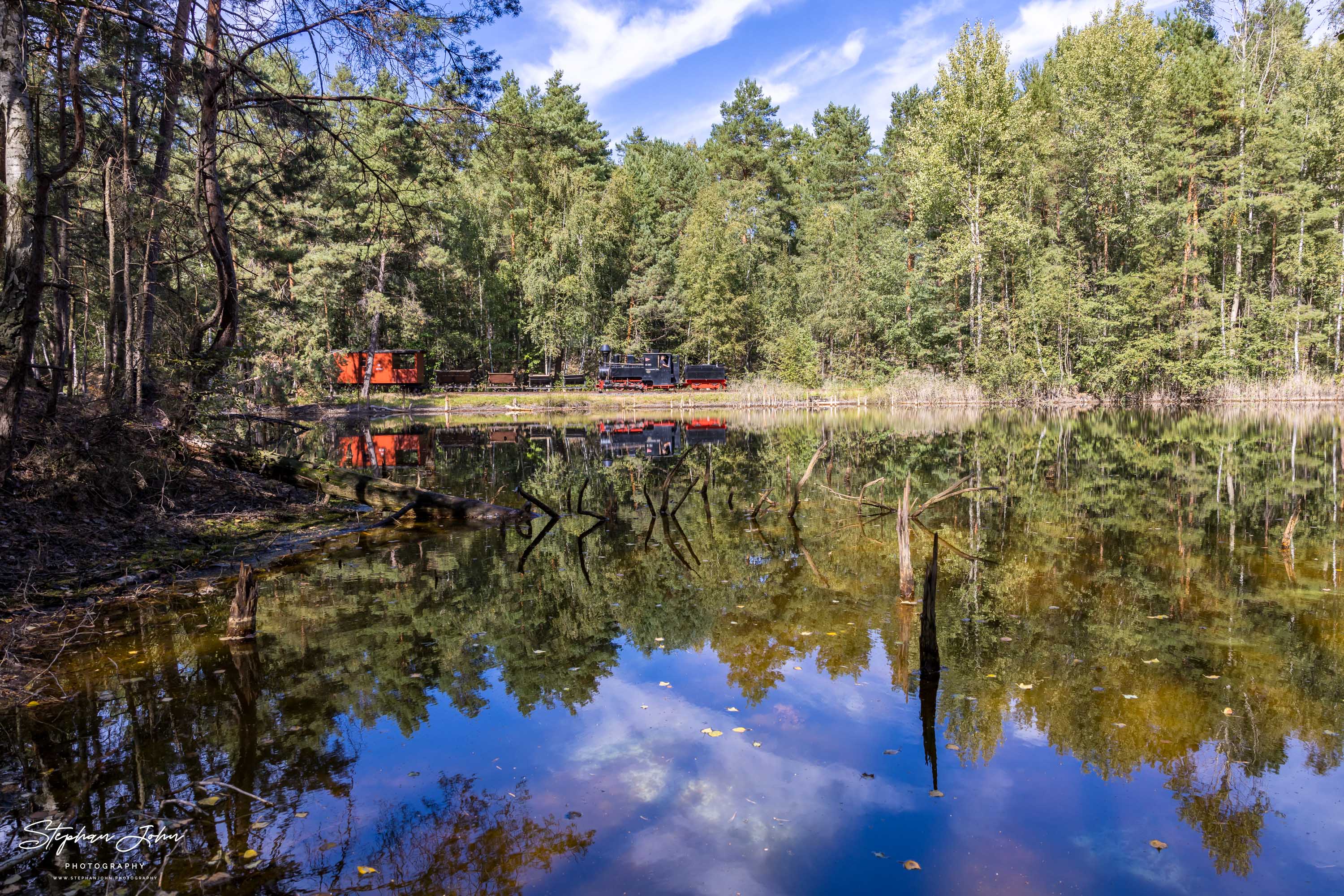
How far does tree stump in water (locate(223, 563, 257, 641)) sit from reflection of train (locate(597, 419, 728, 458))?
14345 millimetres

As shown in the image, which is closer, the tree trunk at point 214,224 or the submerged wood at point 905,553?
the submerged wood at point 905,553

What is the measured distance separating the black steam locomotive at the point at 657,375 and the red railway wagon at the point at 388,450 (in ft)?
61.1

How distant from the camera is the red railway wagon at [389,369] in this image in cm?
4266

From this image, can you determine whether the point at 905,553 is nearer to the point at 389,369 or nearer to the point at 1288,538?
the point at 1288,538

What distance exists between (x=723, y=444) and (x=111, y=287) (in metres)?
15.4

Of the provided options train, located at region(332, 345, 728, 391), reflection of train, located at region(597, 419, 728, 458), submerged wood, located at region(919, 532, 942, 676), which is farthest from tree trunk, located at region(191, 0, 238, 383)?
train, located at region(332, 345, 728, 391)

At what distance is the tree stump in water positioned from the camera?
6.80m

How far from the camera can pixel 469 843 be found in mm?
3986

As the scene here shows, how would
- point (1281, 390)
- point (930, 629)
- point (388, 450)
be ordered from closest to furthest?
point (930, 629) → point (388, 450) → point (1281, 390)

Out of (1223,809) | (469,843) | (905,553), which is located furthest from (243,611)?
A: (1223,809)

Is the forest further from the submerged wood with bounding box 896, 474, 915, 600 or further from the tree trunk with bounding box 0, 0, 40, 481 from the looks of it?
the submerged wood with bounding box 896, 474, 915, 600

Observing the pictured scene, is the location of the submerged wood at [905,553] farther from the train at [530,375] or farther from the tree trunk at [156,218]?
the train at [530,375]
